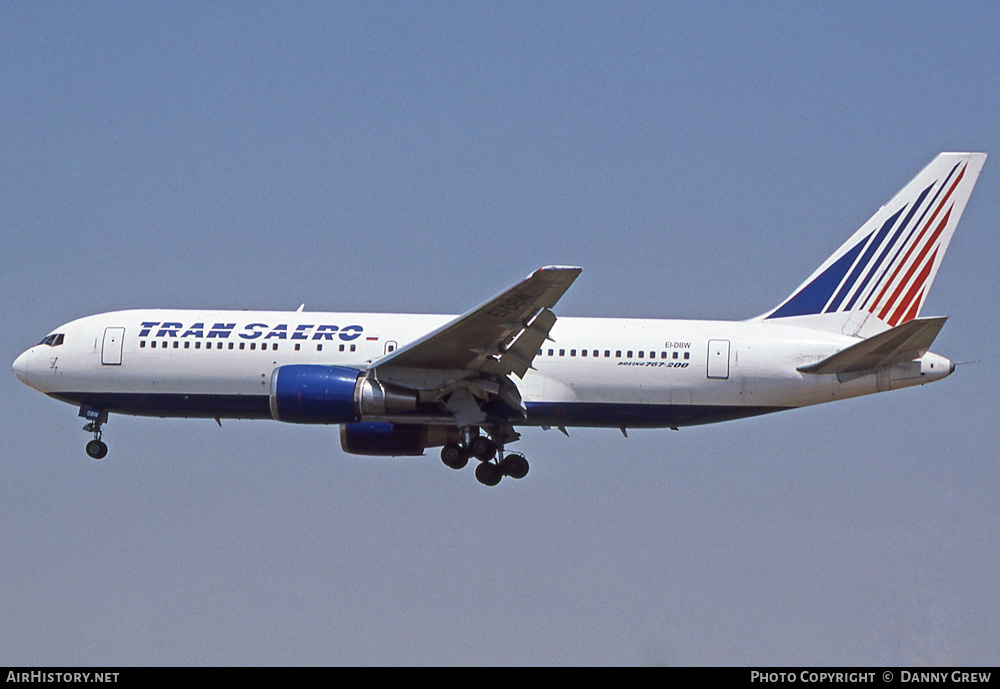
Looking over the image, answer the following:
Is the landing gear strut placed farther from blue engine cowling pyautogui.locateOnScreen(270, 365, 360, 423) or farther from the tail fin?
the tail fin

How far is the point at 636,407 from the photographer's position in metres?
38.6

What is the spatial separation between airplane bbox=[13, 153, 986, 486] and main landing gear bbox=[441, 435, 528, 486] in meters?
0.05

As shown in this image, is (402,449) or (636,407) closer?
(636,407)

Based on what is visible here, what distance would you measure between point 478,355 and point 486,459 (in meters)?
3.60

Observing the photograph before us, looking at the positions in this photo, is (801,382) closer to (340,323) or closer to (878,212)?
(878,212)

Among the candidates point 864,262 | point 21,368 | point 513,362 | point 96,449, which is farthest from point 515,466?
point 21,368

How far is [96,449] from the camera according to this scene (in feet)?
137

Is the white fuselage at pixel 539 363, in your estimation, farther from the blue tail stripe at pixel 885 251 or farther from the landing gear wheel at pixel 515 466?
the landing gear wheel at pixel 515 466

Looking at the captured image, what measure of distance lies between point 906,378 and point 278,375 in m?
15.2

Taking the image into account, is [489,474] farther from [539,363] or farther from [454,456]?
[539,363]
